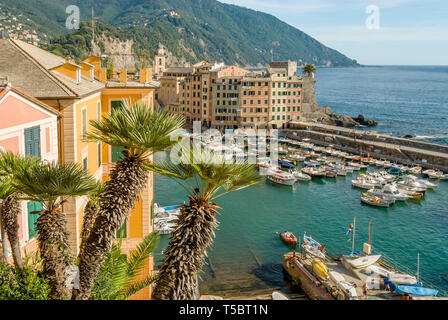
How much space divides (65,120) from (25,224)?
3047mm

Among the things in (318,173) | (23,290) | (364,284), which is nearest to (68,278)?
(23,290)

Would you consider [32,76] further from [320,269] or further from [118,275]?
[320,269]

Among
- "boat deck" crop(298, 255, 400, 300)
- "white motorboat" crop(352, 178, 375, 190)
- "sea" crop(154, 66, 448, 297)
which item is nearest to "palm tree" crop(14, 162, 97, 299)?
"sea" crop(154, 66, 448, 297)

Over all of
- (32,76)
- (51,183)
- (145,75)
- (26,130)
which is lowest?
(51,183)

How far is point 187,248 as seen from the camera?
626 cm

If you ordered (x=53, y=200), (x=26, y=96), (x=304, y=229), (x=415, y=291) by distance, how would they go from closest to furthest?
(x=53, y=200) → (x=26, y=96) → (x=415, y=291) → (x=304, y=229)

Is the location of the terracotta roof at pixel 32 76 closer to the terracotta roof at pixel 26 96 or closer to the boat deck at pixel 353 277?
the terracotta roof at pixel 26 96

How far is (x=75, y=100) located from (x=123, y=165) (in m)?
5.54

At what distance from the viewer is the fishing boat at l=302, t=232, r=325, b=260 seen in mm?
27234

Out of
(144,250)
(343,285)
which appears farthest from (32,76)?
(343,285)

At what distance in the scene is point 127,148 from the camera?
7.02 metres

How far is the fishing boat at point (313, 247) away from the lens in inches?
1072

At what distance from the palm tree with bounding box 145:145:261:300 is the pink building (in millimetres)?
5093

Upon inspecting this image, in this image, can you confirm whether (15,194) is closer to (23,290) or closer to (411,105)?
(23,290)
